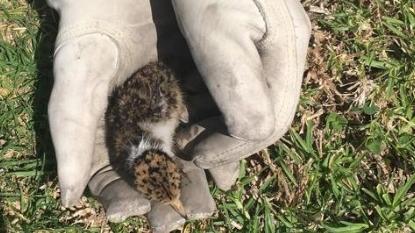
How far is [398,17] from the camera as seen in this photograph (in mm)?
4258

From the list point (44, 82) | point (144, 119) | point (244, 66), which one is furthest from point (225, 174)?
point (44, 82)

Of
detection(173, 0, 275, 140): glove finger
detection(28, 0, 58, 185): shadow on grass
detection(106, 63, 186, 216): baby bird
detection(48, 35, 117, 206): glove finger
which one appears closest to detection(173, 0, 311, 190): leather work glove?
detection(173, 0, 275, 140): glove finger

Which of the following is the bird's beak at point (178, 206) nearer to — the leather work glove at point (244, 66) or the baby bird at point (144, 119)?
the baby bird at point (144, 119)

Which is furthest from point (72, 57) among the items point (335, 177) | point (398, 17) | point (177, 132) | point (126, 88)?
point (398, 17)

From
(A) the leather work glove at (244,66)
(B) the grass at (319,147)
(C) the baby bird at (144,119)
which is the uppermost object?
(A) the leather work glove at (244,66)

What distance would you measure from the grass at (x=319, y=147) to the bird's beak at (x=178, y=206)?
0.40 metres

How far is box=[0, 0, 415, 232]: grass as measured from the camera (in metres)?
3.89

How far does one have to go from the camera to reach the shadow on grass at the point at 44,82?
4129 millimetres

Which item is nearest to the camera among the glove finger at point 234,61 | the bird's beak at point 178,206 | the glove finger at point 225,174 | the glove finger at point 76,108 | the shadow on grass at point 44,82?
the glove finger at point 234,61

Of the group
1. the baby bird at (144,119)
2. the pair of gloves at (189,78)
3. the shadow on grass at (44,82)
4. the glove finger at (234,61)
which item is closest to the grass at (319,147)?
the shadow on grass at (44,82)

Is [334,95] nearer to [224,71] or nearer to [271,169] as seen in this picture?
[271,169]

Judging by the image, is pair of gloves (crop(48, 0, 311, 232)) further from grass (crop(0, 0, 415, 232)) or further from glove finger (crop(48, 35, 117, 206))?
grass (crop(0, 0, 415, 232))

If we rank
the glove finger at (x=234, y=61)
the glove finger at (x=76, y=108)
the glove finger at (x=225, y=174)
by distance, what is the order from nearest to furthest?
1. the glove finger at (x=234, y=61)
2. the glove finger at (x=76, y=108)
3. the glove finger at (x=225, y=174)

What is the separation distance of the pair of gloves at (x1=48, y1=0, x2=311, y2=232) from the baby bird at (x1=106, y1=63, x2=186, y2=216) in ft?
0.24
